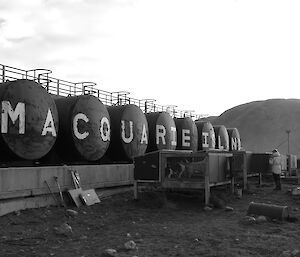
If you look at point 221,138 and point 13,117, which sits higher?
point 221,138

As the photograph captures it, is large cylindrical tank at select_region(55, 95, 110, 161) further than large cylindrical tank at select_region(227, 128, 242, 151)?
No

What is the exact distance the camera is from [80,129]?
13648mm

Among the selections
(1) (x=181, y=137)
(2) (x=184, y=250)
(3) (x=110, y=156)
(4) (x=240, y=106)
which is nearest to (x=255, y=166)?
(1) (x=181, y=137)

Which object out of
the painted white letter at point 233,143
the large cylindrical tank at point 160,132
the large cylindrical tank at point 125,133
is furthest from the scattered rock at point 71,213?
the painted white letter at point 233,143

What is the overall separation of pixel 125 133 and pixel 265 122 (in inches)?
4504

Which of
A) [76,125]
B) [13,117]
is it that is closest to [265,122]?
[76,125]

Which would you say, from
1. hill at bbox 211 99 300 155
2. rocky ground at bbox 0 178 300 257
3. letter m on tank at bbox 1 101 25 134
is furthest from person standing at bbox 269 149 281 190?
hill at bbox 211 99 300 155

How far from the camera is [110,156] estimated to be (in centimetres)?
1636

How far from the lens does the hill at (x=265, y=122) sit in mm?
112000

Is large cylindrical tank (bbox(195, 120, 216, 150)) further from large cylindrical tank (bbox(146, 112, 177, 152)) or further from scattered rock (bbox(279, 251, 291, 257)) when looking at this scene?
scattered rock (bbox(279, 251, 291, 257))

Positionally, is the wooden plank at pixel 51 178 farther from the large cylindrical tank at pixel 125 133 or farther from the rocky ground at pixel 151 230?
the large cylindrical tank at pixel 125 133

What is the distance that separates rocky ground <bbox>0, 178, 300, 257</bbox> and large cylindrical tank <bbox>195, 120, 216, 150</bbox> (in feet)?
35.2

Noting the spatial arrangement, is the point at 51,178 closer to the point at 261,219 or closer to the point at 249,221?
the point at 249,221

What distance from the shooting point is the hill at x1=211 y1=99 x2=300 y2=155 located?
11200cm
